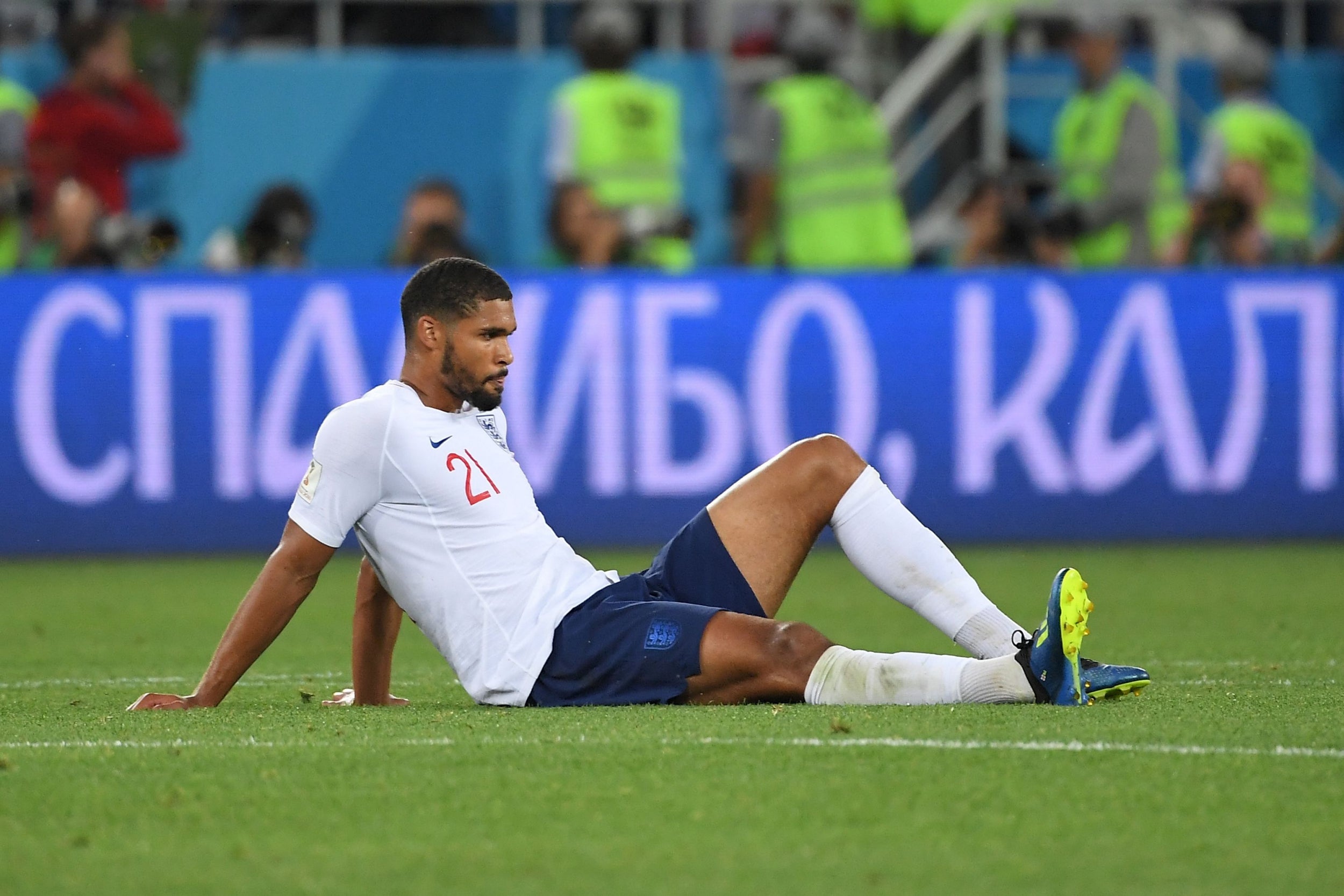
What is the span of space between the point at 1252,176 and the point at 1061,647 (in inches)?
371

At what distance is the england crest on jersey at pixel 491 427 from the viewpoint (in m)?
5.66

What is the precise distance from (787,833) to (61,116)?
9.92 m

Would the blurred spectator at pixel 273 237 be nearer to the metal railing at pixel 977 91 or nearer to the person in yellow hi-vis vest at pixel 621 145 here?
the person in yellow hi-vis vest at pixel 621 145

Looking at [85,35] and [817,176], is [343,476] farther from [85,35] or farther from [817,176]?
[85,35]

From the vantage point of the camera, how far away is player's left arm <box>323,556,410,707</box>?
5.68m

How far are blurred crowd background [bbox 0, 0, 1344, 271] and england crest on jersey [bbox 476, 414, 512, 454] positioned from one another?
609cm

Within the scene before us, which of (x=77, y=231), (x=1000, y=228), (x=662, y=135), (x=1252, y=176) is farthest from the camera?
(x=1252, y=176)

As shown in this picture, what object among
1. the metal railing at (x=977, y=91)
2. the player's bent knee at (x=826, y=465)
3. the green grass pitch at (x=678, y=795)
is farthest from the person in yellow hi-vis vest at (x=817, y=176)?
the player's bent knee at (x=826, y=465)

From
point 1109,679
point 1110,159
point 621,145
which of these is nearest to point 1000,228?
point 1110,159

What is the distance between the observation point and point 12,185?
1231cm

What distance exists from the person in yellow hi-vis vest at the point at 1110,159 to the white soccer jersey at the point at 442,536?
824 centimetres

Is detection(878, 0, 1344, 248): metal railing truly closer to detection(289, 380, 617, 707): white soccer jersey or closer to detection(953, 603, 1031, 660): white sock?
detection(953, 603, 1031, 660): white sock

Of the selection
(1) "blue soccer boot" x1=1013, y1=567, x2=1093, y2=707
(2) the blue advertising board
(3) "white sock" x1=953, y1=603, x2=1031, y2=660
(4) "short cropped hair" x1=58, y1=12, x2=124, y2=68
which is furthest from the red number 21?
(4) "short cropped hair" x1=58, y1=12, x2=124, y2=68

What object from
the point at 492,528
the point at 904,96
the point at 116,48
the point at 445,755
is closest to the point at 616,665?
the point at 492,528
